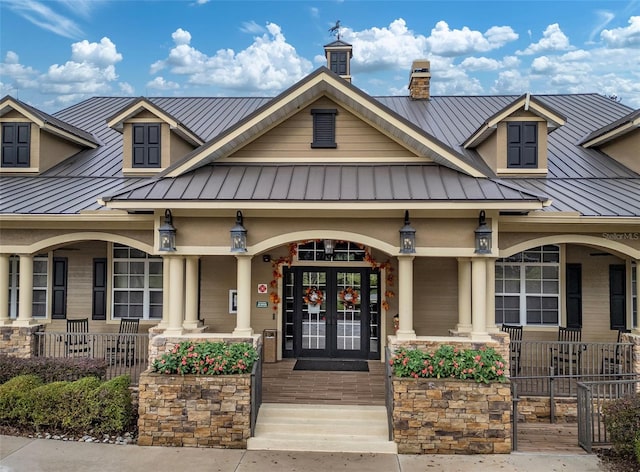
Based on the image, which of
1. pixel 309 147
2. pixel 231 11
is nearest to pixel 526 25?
pixel 231 11

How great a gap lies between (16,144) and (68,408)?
7.82 meters

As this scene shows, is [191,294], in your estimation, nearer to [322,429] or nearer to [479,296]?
[322,429]

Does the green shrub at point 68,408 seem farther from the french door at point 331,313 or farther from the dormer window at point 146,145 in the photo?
the dormer window at point 146,145

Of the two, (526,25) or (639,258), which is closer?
(639,258)

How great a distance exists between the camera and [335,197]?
8.20m

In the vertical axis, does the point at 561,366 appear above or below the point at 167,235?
below

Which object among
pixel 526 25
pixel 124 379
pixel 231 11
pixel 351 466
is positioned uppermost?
pixel 526 25

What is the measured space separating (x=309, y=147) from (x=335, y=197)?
72.6 inches

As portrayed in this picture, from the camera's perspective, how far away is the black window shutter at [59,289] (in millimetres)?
11547

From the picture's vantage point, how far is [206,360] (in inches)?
291

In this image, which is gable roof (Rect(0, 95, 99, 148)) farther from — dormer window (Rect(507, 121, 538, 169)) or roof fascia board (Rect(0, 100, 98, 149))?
dormer window (Rect(507, 121, 538, 169))

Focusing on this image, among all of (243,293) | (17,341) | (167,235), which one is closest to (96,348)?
(17,341)

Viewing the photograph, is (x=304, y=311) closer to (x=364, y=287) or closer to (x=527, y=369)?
(x=364, y=287)

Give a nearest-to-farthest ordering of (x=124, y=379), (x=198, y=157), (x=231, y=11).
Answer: (x=124, y=379)
(x=198, y=157)
(x=231, y=11)
